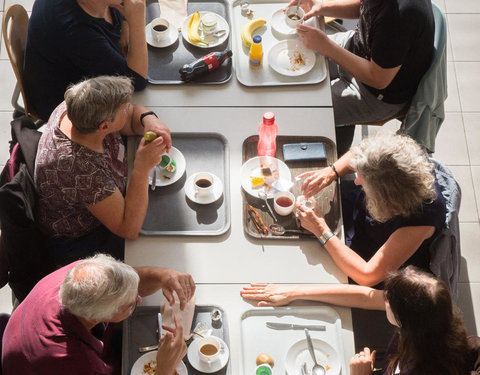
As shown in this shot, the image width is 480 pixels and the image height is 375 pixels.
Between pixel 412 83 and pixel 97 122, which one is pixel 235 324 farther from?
pixel 412 83

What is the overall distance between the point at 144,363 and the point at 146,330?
0.12 m

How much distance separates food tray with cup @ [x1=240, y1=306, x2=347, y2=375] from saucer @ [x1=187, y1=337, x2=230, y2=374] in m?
0.07

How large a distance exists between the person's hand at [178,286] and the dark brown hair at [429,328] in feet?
2.35

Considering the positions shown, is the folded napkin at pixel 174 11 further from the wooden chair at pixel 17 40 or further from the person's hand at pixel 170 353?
the person's hand at pixel 170 353

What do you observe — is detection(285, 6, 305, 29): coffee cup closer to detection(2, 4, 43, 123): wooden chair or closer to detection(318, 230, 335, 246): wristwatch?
detection(318, 230, 335, 246): wristwatch

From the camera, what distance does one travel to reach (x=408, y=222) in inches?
80.0

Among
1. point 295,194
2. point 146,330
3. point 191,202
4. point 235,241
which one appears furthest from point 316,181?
point 146,330

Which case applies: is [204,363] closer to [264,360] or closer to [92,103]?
[264,360]

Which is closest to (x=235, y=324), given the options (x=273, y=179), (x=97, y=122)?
(x=273, y=179)

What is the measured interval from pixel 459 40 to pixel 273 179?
241 centimetres

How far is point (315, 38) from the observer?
257cm

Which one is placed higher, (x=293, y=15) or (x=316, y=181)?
(x=293, y=15)

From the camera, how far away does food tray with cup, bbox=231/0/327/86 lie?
2.53 meters

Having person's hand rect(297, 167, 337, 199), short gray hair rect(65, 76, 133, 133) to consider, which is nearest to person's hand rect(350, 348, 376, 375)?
person's hand rect(297, 167, 337, 199)
